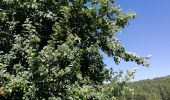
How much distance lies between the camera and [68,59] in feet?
56.6

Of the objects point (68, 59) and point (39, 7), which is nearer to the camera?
point (68, 59)

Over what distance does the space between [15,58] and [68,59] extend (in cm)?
285

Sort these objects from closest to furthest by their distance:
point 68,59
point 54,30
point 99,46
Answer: point 68,59
point 54,30
point 99,46

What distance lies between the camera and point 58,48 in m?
16.9

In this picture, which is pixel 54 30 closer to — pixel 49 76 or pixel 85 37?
pixel 85 37

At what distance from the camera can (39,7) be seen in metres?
19.4

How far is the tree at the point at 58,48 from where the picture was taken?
1630 cm

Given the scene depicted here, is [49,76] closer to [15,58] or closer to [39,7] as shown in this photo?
[15,58]

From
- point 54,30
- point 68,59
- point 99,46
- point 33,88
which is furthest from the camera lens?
point 99,46

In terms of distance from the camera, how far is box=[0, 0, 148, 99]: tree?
16.3 m

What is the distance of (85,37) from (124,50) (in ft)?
9.55

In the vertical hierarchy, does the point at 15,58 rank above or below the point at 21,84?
above

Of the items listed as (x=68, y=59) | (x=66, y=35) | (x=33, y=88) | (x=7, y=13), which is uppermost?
(x=7, y=13)

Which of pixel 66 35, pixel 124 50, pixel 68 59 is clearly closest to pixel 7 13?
pixel 66 35
